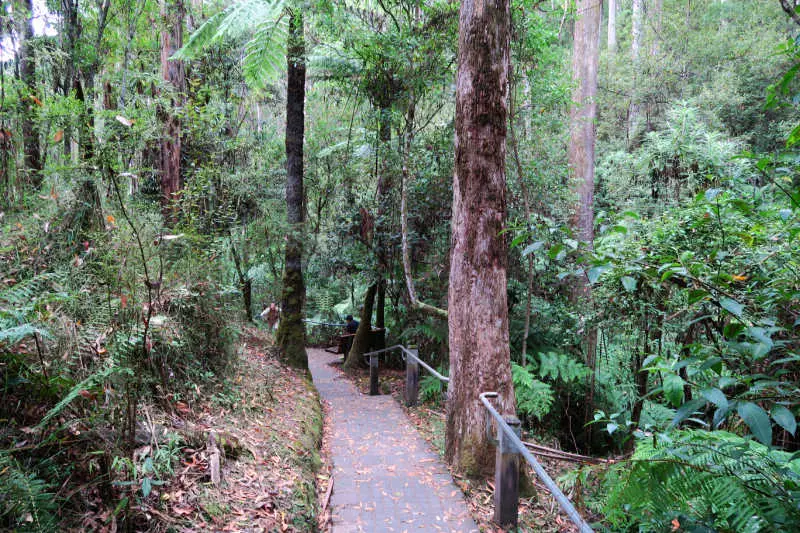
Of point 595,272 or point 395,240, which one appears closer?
point 595,272

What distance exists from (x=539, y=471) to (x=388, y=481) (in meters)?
2.28

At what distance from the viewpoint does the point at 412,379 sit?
319 inches

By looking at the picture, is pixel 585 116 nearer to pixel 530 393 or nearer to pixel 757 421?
pixel 530 393

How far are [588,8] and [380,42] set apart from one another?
731cm

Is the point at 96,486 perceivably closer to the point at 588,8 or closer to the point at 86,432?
the point at 86,432

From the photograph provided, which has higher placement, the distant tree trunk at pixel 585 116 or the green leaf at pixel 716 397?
the distant tree trunk at pixel 585 116

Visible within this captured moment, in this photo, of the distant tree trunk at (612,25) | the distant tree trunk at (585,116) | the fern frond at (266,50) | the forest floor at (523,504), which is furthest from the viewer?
the distant tree trunk at (612,25)

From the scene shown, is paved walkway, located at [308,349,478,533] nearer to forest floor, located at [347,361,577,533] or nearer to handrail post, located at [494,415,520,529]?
forest floor, located at [347,361,577,533]

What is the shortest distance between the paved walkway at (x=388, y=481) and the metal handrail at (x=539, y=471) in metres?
0.84

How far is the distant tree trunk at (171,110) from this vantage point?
7.73m

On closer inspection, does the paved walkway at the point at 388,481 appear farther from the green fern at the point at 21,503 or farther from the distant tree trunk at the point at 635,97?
the distant tree trunk at the point at 635,97

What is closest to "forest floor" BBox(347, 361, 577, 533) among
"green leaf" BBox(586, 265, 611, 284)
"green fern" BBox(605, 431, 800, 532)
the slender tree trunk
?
"green fern" BBox(605, 431, 800, 532)

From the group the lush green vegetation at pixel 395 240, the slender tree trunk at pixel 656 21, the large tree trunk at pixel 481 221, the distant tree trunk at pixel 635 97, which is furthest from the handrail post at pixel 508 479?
the slender tree trunk at pixel 656 21

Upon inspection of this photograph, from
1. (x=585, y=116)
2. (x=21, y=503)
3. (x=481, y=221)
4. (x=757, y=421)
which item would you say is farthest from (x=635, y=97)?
(x=21, y=503)
